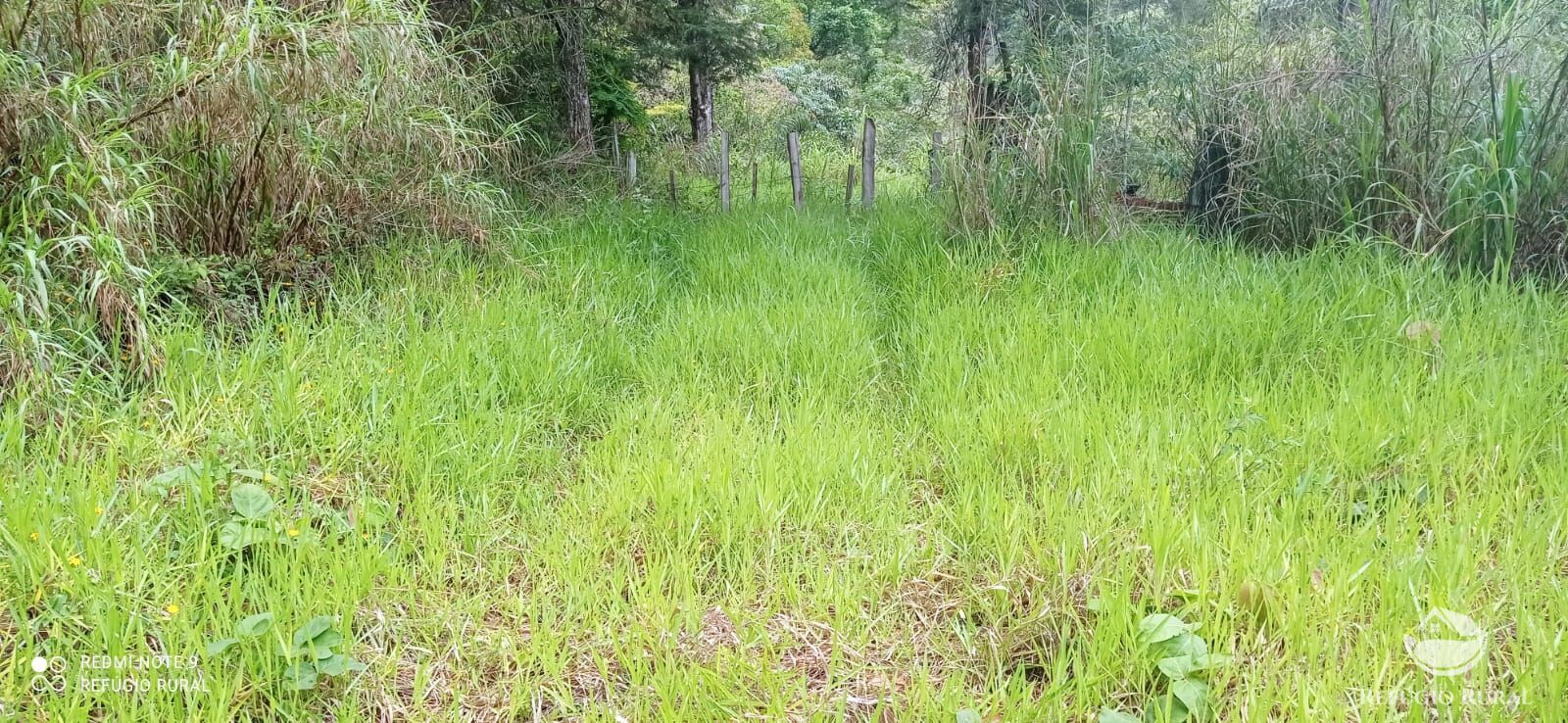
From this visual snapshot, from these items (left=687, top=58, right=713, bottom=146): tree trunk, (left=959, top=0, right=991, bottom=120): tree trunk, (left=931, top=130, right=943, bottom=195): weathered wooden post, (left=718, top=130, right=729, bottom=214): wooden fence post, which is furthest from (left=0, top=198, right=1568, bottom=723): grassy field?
(left=687, top=58, right=713, bottom=146): tree trunk

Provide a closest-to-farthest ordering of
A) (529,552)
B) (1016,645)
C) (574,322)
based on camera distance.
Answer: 1. (1016,645)
2. (529,552)
3. (574,322)

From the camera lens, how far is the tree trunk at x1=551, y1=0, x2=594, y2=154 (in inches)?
289

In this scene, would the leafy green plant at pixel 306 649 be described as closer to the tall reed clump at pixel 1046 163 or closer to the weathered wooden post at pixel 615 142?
the tall reed clump at pixel 1046 163

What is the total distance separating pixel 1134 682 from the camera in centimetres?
159

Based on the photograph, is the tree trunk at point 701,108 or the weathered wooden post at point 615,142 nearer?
the weathered wooden post at point 615,142

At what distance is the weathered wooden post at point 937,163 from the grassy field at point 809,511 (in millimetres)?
Result: 1888

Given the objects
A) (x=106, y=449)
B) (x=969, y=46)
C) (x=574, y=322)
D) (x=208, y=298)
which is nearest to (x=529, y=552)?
(x=106, y=449)

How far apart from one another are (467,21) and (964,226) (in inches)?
193

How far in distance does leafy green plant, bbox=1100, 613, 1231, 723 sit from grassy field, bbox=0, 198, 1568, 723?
1.4 inches

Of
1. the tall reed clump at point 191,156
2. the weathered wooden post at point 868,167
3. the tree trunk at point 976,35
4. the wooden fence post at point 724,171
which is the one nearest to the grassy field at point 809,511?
the tall reed clump at point 191,156

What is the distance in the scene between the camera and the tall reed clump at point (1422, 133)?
3770 millimetres

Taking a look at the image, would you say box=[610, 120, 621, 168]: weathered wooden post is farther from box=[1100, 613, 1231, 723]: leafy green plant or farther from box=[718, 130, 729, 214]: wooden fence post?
box=[1100, 613, 1231, 723]: leafy green plant

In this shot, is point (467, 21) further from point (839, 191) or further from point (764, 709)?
point (764, 709)

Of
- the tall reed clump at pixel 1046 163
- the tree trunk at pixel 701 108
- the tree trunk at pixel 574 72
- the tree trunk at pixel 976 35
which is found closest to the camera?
the tall reed clump at pixel 1046 163
